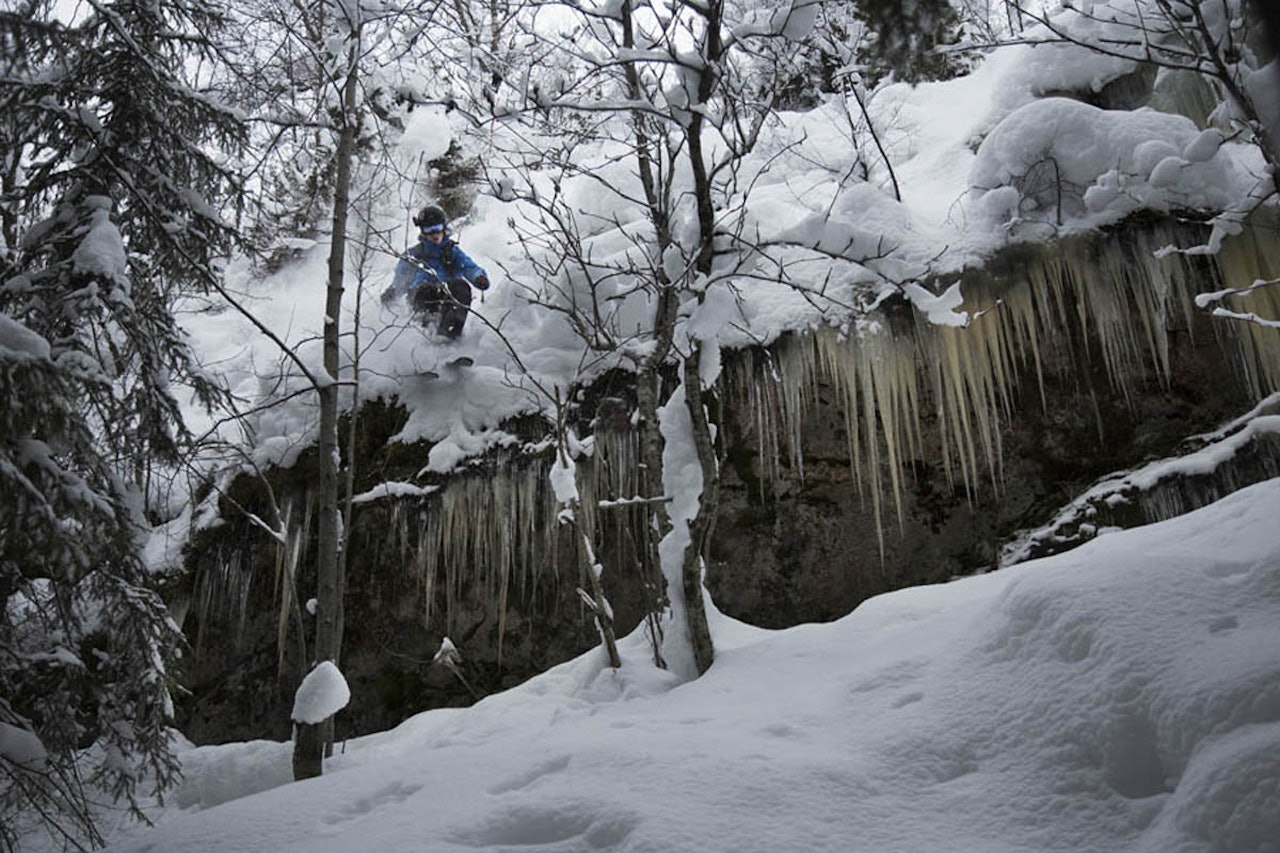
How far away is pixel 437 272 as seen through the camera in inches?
252

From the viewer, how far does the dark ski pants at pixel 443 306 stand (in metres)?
6.55

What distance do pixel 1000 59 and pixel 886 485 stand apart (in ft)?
25.5

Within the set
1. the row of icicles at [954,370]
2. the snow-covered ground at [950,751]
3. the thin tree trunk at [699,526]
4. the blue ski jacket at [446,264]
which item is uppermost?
the blue ski jacket at [446,264]

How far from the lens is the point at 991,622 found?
2398 millimetres

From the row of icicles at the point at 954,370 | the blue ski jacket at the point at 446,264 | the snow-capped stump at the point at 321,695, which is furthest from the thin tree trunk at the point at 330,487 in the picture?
the row of icicles at the point at 954,370

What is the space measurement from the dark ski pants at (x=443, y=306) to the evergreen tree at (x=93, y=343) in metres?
2.55

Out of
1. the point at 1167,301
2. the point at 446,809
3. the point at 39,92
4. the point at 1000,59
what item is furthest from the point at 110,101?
the point at 1000,59

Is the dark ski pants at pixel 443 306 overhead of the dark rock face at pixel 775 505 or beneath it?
overhead

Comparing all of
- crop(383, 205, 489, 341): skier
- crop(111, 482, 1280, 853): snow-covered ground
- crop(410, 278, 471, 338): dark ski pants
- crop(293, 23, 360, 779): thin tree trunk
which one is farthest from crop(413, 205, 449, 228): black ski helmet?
crop(111, 482, 1280, 853): snow-covered ground

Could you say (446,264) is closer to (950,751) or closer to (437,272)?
(437,272)

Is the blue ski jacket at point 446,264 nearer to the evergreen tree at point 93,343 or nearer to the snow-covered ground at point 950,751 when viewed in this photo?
the evergreen tree at point 93,343

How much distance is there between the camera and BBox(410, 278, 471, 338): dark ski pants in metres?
6.55

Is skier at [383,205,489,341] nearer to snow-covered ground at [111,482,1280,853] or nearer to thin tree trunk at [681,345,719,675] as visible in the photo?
thin tree trunk at [681,345,719,675]

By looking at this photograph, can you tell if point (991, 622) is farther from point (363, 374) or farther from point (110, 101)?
point (363, 374)
